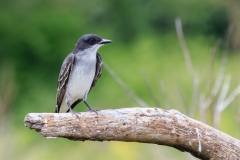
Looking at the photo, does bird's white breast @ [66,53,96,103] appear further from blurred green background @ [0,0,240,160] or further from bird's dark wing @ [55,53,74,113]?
blurred green background @ [0,0,240,160]

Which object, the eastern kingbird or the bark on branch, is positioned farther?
the eastern kingbird

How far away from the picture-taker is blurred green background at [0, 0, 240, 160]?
15.8 metres

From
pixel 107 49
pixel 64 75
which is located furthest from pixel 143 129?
pixel 107 49

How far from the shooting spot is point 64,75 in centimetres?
691

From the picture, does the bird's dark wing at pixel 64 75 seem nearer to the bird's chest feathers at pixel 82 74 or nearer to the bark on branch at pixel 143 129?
the bird's chest feathers at pixel 82 74

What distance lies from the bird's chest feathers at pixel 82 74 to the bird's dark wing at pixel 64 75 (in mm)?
50

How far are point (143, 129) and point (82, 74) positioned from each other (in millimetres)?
1570

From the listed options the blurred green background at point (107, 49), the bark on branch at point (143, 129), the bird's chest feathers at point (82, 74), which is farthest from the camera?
the blurred green background at point (107, 49)

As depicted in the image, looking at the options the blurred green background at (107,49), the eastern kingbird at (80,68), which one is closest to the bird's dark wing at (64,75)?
the eastern kingbird at (80,68)

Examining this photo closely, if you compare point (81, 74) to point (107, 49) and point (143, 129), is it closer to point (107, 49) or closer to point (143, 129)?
point (143, 129)

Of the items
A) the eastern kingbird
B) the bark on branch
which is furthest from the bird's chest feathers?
the bark on branch

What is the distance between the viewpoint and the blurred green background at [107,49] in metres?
15.8

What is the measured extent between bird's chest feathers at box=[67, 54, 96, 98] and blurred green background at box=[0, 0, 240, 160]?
259 inches

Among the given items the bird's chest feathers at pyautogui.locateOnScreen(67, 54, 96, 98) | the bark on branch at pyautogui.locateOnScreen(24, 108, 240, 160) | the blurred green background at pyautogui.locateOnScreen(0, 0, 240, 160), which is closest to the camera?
the bark on branch at pyautogui.locateOnScreen(24, 108, 240, 160)
